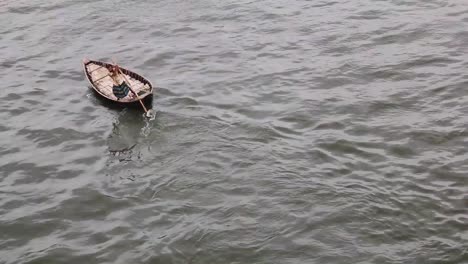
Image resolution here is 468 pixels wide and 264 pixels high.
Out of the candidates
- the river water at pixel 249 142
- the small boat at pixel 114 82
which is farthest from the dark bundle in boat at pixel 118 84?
the river water at pixel 249 142

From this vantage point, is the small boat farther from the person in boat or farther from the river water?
the river water

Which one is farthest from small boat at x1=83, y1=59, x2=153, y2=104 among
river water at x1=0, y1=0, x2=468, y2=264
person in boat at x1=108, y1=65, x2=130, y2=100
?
river water at x1=0, y1=0, x2=468, y2=264

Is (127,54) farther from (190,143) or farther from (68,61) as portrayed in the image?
(190,143)

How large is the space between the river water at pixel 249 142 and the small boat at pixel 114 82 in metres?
0.51

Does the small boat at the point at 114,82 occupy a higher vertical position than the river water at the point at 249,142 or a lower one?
higher

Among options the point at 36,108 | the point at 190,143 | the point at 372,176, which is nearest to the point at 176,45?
the point at 36,108

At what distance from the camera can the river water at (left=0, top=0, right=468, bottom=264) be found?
12.6 meters

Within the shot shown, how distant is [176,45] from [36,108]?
6845 millimetres

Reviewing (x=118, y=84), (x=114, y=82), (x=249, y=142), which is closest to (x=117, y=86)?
(x=118, y=84)

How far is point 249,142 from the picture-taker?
1612 centimetres

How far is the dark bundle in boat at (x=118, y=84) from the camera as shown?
706 inches

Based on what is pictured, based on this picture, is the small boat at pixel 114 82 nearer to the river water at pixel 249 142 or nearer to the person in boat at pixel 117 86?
the person in boat at pixel 117 86

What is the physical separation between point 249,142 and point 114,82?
17.7 feet

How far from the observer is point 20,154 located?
54.4ft
